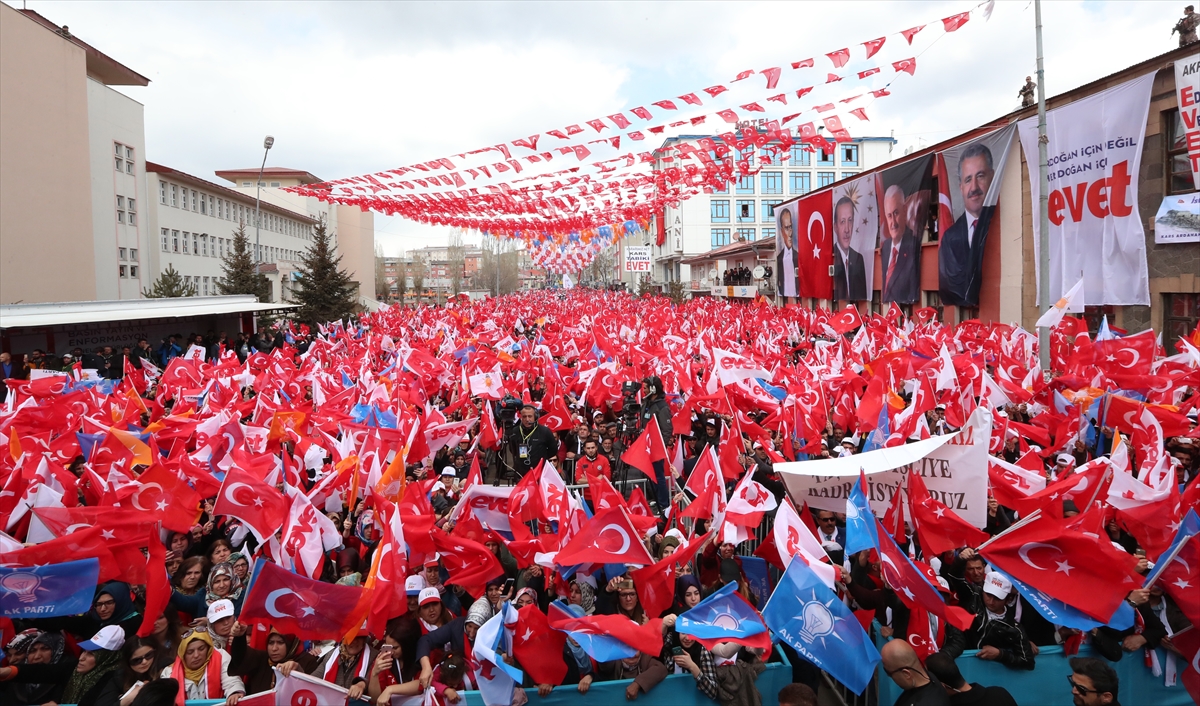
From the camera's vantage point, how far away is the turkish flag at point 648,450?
8.61 m

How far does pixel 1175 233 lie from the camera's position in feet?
51.1

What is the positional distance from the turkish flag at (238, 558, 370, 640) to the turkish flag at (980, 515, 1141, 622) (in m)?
4.11

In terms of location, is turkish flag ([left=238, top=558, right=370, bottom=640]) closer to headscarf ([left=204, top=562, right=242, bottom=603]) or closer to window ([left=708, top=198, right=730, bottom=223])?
headscarf ([left=204, top=562, right=242, bottom=603])

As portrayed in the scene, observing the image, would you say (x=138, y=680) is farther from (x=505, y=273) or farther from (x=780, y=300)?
(x=505, y=273)

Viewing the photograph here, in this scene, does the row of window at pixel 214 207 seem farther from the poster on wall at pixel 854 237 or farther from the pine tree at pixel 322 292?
the poster on wall at pixel 854 237

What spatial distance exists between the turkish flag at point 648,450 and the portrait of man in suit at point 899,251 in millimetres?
19026

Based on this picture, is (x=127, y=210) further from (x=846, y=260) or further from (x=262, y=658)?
(x=262, y=658)

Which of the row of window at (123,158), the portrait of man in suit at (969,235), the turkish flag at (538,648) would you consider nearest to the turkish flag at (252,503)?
the turkish flag at (538,648)

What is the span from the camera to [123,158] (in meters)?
34.6

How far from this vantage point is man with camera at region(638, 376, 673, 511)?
9219 mm

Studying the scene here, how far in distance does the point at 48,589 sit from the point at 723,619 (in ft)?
14.8

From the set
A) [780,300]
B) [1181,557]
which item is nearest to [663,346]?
[1181,557]

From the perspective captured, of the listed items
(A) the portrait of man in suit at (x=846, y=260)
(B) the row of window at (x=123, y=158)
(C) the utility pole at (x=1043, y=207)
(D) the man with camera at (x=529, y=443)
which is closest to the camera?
(D) the man with camera at (x=529, y=443)

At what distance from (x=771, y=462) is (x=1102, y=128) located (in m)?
13.9
